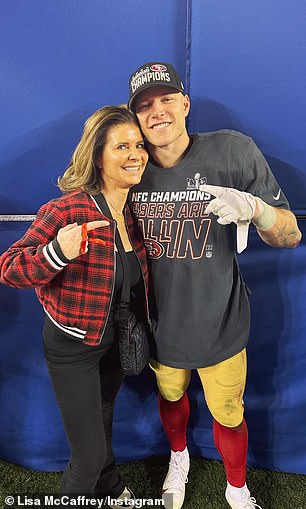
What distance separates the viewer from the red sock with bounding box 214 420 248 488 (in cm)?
179

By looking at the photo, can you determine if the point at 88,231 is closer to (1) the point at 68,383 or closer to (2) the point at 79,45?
(1) the point at 68,383

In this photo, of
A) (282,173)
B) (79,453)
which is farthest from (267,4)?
(79,453)

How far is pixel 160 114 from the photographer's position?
A: 148 centimetres

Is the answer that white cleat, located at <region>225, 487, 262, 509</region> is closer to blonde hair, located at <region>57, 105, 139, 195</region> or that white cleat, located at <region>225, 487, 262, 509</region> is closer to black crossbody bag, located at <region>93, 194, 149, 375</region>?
black crossbody bag, located at <region>93, 194, 149, 375</region>

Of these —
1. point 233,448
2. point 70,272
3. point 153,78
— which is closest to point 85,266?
point 70,272

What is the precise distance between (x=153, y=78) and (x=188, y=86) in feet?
0.84

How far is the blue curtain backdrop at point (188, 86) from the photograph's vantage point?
5.24 feet

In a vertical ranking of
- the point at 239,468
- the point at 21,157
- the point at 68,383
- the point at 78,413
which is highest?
the point at 21,157

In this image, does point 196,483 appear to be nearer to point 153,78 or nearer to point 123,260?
point 123,260

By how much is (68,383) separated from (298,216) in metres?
0.95

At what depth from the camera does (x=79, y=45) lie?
5.38 feet

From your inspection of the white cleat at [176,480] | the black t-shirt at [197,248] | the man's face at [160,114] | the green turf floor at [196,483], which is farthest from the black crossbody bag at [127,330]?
the green turf floor at [196,483]

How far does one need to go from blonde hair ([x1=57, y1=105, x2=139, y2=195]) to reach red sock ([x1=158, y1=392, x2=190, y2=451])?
0.90 metres

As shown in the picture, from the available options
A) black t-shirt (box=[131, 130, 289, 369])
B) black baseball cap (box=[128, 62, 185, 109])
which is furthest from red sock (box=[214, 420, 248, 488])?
black baseball cap (box=[128, 62, 185, 109])
